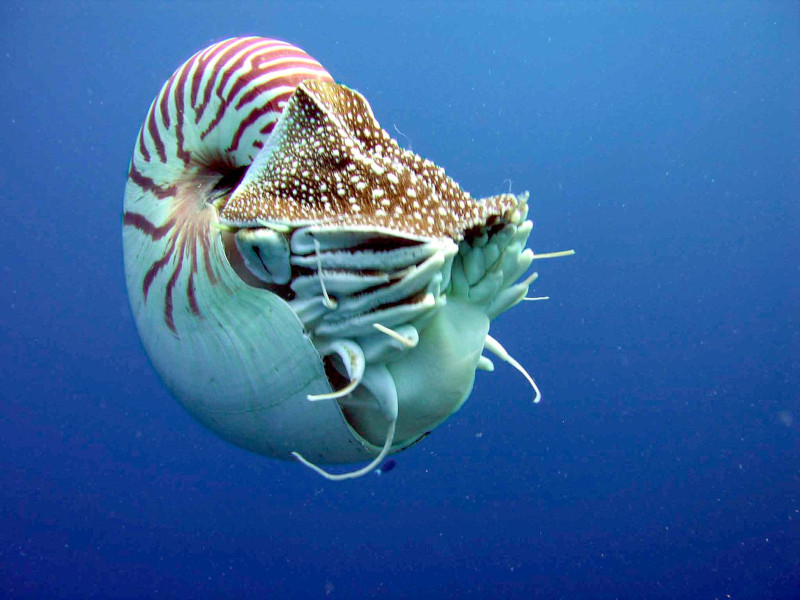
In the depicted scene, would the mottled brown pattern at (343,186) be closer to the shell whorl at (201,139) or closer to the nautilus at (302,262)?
the nautilus at (302,262)

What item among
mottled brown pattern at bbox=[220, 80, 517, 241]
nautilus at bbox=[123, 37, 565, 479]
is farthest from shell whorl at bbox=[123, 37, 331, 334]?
mottled brown pattern at bbox=[220, 80, 517, 241]

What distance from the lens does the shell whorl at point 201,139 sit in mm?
1733

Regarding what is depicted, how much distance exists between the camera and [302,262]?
154 cm

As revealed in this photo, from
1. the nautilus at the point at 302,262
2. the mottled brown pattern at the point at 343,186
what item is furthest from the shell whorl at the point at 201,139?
the mottled brown pattern at the point at 343,186

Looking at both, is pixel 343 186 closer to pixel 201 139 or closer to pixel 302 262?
pixel 302 262

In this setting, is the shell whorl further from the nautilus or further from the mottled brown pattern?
the mottled brown pattern

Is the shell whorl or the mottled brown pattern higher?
the shell whorl

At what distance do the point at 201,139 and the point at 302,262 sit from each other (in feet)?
1.95

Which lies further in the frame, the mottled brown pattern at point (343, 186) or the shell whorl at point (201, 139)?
the shell whorl at point (201, 139)

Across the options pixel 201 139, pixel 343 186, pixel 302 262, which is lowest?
pixel 302 262

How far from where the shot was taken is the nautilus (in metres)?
1.50

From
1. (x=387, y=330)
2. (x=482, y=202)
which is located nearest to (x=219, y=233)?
(x=387, y=330)

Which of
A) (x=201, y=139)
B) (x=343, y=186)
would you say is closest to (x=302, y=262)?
(x=343, y=186)

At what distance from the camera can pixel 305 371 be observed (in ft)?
5.40
